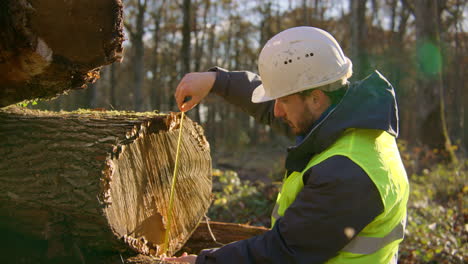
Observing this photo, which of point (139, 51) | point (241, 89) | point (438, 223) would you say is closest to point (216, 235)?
point (241, 89)

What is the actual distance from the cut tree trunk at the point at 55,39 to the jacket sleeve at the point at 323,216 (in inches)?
52.6

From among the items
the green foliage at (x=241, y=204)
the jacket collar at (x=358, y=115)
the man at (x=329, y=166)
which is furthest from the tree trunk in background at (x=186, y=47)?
the jacket collar at (x=358, y=115)

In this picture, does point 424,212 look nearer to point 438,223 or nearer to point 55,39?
→ point 438,223

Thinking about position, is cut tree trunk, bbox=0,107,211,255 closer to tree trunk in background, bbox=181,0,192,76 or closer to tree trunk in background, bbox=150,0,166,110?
tree trunk in background, bbox=181,0,192,76

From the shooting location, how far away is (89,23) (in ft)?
7.12

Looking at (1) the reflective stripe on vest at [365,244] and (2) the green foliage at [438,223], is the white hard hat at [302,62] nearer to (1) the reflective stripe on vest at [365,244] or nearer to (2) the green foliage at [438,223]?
(1) the reflective stripe on vest at [365,244]

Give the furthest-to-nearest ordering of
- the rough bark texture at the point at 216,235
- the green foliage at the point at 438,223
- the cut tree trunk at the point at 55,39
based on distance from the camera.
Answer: the green foliage at the point at 438,223 → the rough bark texture at the point at 216,235 → the cut tree trunk at the point at 55,39

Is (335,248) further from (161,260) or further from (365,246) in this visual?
(161,260)

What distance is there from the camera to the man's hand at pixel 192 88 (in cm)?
279

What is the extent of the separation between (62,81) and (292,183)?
1.52 meters

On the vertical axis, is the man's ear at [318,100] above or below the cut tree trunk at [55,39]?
below

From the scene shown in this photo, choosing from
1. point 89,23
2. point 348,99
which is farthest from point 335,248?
point 89,23

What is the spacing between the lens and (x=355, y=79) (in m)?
3.39

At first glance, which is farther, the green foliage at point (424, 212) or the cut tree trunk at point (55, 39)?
the green foliage at point (424, 212)
